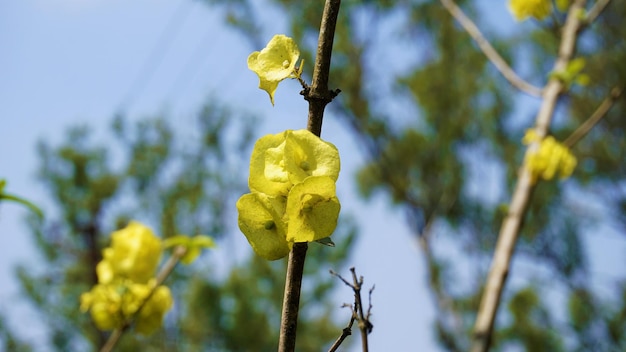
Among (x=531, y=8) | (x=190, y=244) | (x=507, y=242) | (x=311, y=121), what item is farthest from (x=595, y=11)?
(x=311, y=121)

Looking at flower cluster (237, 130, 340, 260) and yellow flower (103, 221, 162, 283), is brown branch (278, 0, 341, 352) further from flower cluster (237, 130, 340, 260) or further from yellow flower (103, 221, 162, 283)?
yellow flower (103, 221, 162, 283)

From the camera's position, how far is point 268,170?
0.38 m

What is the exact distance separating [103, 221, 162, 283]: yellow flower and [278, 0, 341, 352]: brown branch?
0.64m

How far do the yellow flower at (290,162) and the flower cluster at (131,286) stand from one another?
620 millimetres

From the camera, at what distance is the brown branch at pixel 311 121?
34 cm

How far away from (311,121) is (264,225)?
7 cm

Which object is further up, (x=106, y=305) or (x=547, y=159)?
(x=547, y=159)

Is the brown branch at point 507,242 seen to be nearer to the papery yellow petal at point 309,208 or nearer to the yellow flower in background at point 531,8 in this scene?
the yellow flower in background at point 531,8

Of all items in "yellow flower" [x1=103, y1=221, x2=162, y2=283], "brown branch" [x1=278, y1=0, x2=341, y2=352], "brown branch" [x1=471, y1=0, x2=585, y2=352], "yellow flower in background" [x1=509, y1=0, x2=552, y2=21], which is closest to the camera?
"brown branch" [x1=278, y1=0, x2=341, y2=352]

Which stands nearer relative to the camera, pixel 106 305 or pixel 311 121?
pixel 311 121

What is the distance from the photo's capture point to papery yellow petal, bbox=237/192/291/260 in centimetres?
38

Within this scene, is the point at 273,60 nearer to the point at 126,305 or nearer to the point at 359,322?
the point at 359,322

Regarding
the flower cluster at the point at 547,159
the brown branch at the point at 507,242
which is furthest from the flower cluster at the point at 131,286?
the flower cluster at the point at 547,159

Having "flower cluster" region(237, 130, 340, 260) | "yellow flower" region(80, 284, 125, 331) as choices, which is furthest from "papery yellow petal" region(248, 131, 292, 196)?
"yellow flower" region(80, 284, 125, 331)
